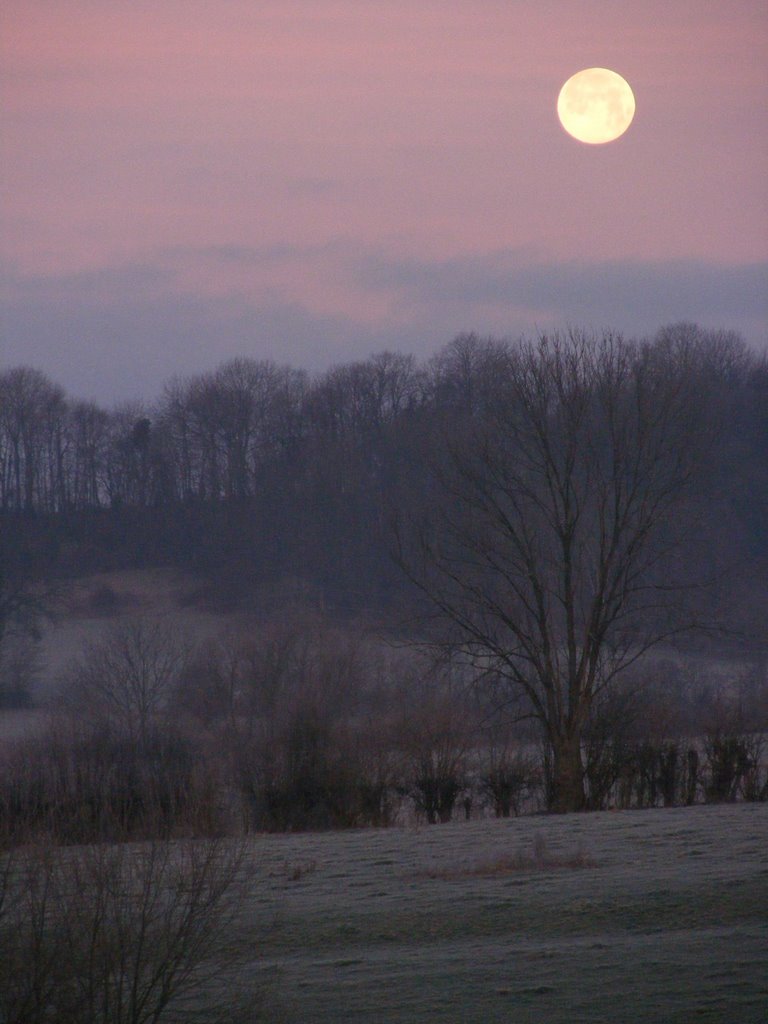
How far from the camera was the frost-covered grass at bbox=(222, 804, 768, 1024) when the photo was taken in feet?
23.6

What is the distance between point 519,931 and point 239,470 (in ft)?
222

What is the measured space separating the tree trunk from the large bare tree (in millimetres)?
32

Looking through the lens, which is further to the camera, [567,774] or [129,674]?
[129,674]

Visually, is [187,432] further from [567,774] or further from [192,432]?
[567,774]

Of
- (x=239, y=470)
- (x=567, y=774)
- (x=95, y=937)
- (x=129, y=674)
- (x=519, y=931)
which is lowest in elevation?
(x=567, y=774)

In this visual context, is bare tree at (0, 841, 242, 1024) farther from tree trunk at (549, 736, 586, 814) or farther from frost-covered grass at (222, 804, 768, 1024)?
tree trunk at (549, 736, 586, 814)

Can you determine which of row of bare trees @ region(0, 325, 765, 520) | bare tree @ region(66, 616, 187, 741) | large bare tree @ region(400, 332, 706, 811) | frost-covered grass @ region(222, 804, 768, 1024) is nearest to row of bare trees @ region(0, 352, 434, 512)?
row of bare trees @ region(0, 325, 765, 520)

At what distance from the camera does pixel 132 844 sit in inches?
323

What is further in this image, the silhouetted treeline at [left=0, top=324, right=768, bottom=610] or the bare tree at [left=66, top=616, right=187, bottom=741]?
the silhouetted treeline at [left=0, top=324, right=768, bottom=610]

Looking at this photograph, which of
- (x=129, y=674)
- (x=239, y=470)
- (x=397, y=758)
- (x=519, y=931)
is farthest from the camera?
(x=239, y=470)

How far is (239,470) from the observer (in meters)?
76.0

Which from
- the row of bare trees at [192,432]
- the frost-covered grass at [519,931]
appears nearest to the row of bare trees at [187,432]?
the row of bare trees at [192,432]

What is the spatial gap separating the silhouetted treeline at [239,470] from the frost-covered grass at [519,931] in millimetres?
47340

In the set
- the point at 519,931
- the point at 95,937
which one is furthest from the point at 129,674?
the point at 95,937
